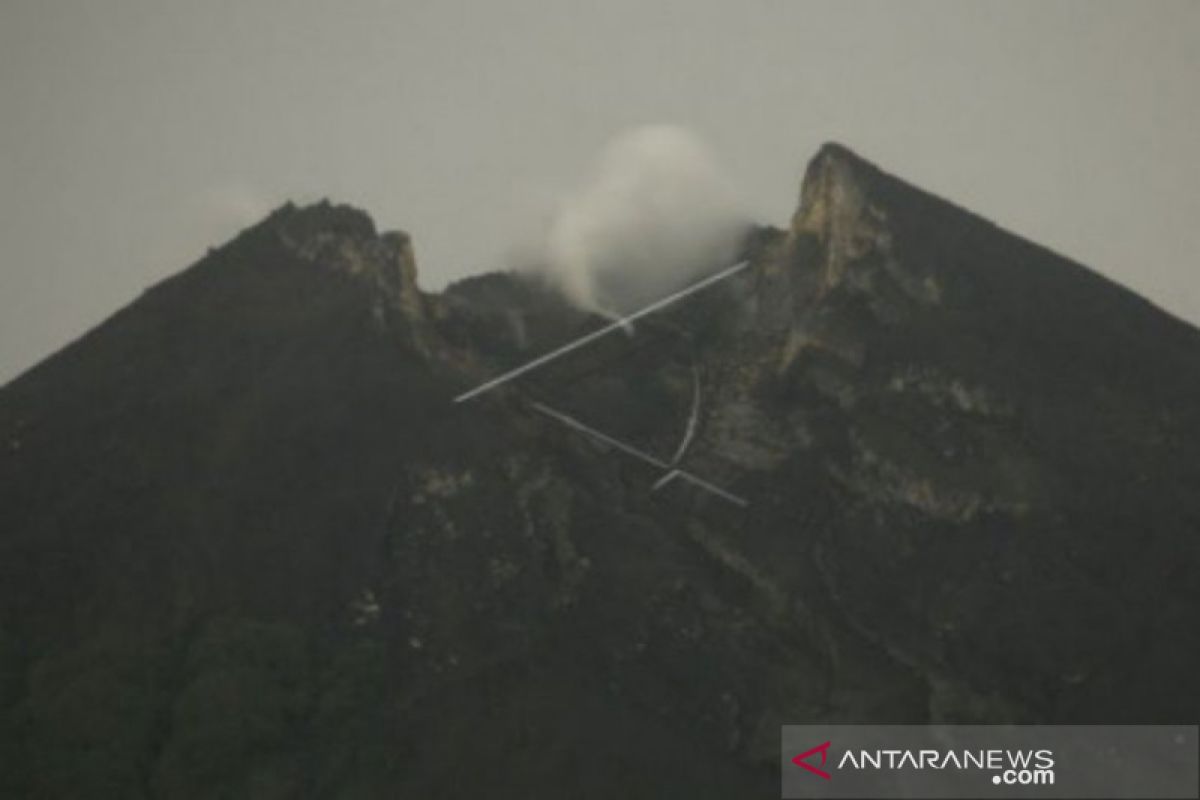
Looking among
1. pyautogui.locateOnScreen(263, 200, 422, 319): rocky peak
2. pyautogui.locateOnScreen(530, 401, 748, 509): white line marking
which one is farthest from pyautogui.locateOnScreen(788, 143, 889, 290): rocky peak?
pyautogui.locateOnScreen(263, 200, 422, 319): rocky peak

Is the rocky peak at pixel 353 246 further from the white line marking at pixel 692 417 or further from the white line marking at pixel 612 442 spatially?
the white line marking at pixel 692 417

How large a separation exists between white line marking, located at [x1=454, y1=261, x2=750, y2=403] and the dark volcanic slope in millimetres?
933

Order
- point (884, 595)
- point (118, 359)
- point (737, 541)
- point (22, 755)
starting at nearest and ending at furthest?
point (22, 755) → point (884, 595) → point (737, 541) → point (118, 359)

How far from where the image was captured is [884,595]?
5256 centimetres

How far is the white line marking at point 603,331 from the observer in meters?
60.7

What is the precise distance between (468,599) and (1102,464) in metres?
28.0

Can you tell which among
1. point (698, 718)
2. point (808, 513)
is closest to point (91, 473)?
point (698, 718)

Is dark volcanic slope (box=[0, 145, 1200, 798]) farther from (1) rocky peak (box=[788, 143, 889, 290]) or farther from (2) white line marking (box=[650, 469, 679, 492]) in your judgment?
(2) white line marking (box=[650, 469, 679, 492])

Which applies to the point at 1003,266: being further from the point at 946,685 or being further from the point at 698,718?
the point at 698,718

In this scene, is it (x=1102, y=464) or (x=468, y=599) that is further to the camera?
(x=1102, y=464)

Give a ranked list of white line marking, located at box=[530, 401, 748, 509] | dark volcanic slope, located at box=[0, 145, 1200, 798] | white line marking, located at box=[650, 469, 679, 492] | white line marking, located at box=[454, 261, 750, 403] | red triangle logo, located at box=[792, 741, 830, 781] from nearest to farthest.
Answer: red triangle logo, located at box=[792, 741, 830, 781] → dark volcanic slope, located at box=[0, 145, 1200, 798] → white line marking, located at box=[454, 261, 750, 403] → white line marking, located at box=[650, 469, 679, 492] → white line marking, located at box=[530, 401, 748, 509]

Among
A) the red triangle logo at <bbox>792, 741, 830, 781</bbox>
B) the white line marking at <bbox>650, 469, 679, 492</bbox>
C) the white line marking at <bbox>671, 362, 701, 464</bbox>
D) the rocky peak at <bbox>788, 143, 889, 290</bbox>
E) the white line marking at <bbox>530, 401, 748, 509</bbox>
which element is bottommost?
the red triangle logo at <bbox>792, 741, 830, 781</bbox>

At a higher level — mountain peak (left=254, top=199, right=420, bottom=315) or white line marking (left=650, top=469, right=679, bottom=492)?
mountain peak (left=254, top=199, right=420, bottom=315)

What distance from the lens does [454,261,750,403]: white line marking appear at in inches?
2389
